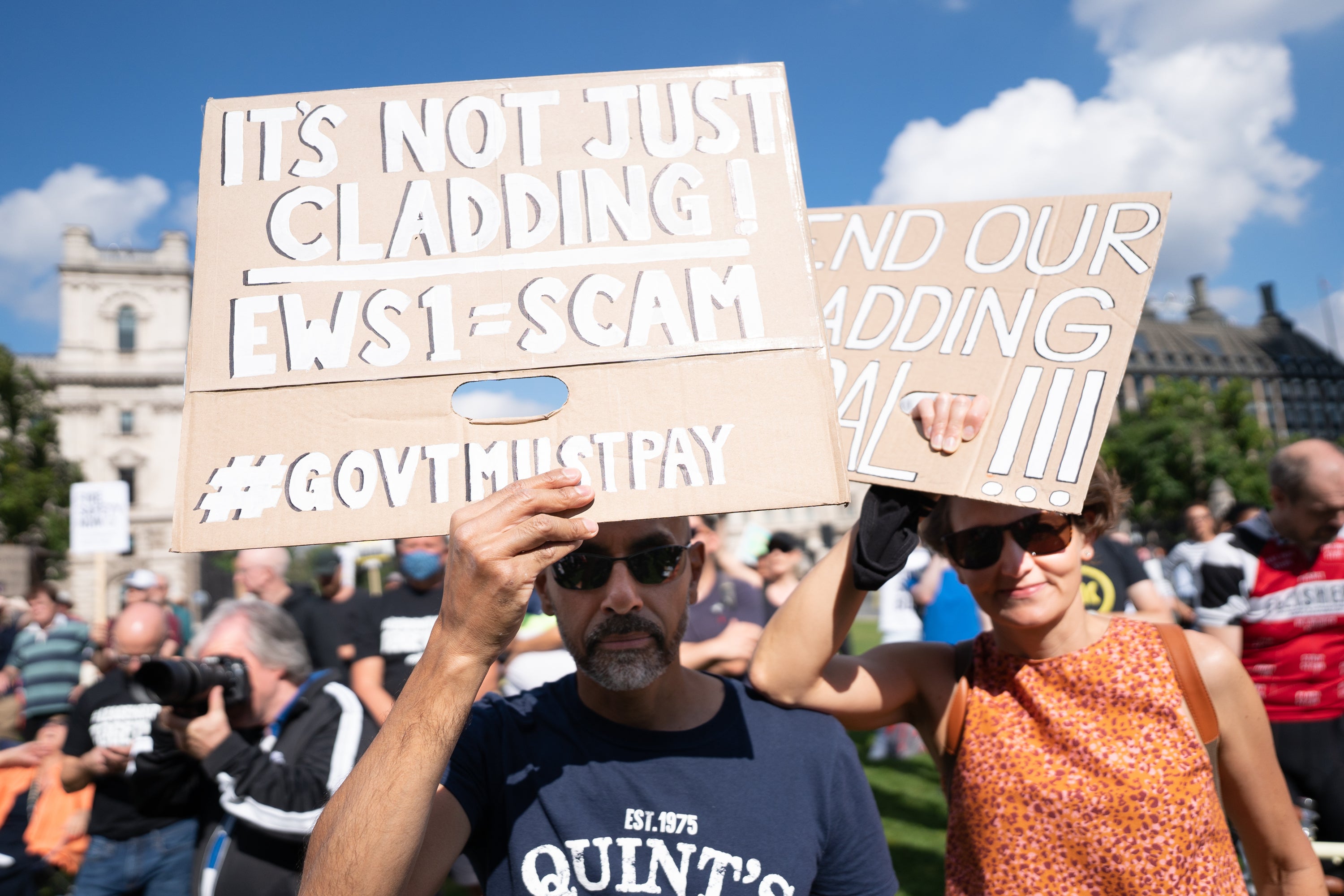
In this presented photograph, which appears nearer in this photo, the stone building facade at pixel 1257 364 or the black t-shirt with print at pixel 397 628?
the black t-shirt with print at pixel 397 628

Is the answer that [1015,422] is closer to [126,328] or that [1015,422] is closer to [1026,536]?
[1026,536]

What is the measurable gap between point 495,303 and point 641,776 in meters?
1.04

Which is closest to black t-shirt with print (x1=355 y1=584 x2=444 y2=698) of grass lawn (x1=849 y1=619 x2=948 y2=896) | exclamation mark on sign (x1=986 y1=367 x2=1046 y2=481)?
grass lawn (x1=849 y1=619 x2=948 y2=896)

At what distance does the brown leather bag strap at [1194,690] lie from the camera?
6.31 feet

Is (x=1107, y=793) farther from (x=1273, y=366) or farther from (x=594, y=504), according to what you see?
(x=1273, y=366)

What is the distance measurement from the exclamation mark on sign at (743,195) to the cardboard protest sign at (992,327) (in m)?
0.24

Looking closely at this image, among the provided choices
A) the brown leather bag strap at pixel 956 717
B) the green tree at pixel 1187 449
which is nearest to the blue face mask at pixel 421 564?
the brown leather bag strap at pixel 956 717

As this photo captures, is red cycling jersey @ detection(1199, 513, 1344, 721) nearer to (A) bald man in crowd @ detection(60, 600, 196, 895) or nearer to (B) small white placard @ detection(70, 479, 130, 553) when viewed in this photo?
(A) bald man in crowd @ detection(60, 600, 196, 895)

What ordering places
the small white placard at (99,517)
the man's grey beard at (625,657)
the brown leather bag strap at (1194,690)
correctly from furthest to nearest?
the small white placard at (99,517) → the brown leather bag strap at (1194,690) → the man's grey beard at (625,657)

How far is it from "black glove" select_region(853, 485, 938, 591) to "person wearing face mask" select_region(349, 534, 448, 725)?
140 inches

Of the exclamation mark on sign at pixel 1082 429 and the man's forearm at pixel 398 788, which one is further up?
the exclamation mark on sign at pixel 1082 429

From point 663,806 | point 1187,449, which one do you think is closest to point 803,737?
point 663,806

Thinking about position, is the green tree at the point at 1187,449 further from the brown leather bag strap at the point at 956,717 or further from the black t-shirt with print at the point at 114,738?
the black t-shirt with print at the point at 114,738

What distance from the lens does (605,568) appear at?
70.8 inches
